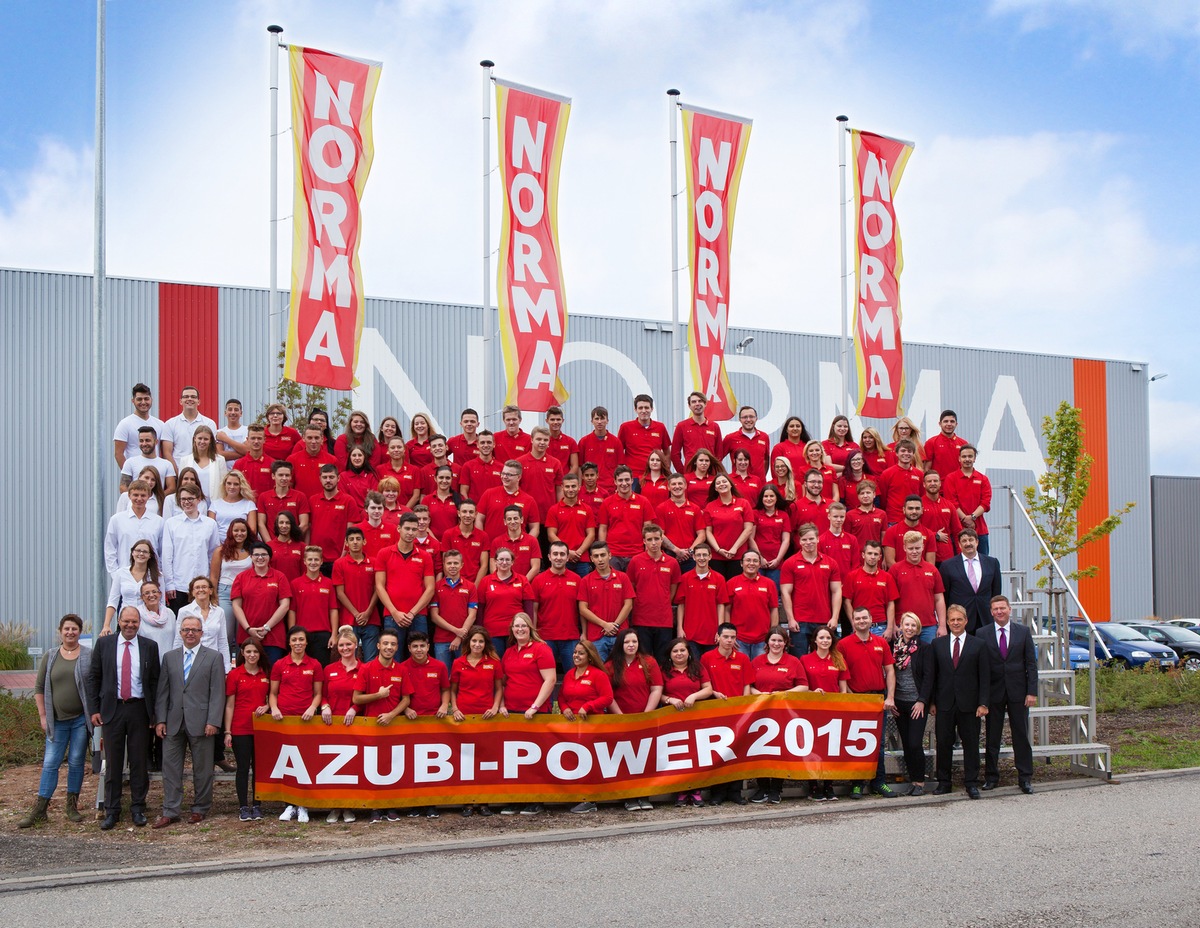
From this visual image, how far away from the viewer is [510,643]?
35.2 ft

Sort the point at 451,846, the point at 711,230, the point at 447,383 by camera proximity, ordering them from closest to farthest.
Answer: the point at 451,846, the point at 711,230, the point at 447,383

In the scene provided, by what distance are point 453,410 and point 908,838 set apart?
23.1m

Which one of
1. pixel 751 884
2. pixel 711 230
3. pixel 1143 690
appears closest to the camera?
pixel 751 884

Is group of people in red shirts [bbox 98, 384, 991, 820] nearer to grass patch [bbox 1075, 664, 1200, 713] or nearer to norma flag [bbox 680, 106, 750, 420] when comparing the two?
norma flag [bbox 680, 106, 750, 420]

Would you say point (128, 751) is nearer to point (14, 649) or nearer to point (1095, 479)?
point (14, 649)

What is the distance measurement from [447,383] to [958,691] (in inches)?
848

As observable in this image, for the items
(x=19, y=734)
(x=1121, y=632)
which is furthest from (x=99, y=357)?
(x=1121, y=632)

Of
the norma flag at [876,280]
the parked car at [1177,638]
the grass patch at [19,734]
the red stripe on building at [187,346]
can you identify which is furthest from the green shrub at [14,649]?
the parked car at [1177,638]

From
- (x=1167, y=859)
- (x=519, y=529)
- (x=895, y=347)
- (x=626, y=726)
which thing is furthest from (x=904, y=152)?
(x=1167, y=859)

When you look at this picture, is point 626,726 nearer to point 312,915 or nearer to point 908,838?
point 908,838

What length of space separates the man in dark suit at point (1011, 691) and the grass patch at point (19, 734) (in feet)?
33.0

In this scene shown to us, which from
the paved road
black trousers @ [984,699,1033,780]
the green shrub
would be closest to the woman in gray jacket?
the paved road

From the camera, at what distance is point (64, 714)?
996 cm

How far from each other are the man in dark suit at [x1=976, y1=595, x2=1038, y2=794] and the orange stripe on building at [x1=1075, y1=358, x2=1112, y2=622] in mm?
28638
